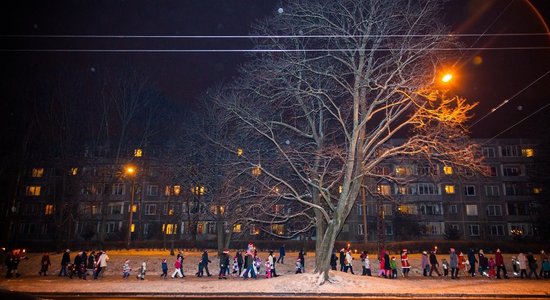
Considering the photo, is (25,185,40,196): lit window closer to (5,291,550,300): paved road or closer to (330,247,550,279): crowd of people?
(5,291,550,300): paved road

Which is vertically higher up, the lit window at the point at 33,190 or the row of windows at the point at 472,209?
the lit window at the point at 33,190

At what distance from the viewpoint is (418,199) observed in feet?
209

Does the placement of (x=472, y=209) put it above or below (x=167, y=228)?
above

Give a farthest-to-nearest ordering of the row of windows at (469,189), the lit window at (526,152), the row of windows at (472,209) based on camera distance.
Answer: the lit window at (526,152), the row of windows at (469,189), the row of windows at (472,209)

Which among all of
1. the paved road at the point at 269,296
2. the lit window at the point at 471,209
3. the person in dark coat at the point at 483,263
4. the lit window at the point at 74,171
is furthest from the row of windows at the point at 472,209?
the paved road at the point at 269,296

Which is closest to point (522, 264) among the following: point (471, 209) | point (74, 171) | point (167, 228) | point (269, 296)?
point (269, 296)

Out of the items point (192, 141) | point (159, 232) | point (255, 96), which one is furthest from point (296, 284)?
point (159, 232)

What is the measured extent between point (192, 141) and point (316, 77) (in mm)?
17628

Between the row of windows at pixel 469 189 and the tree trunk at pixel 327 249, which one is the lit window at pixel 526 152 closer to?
the row of windows at pixel 469 189

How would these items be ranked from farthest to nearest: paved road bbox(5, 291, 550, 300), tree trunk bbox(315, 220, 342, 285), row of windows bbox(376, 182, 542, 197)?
row of windows bbox(376, 182, 542, 197), tree trunk bbox(315, 220, 342, 285), paved road bbox(5, 291, 550, 300)

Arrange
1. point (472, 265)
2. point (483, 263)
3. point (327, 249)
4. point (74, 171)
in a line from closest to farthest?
point (327, 249), point (483, 263), point (472, 265), point (74, 171)

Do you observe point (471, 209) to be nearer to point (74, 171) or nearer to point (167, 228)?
point (167, 228)

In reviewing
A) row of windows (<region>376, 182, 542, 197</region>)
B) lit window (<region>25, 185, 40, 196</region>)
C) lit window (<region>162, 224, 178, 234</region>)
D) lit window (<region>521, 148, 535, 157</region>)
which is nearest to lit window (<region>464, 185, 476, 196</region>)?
row of windows (<region>376, 182, 542, 197</region>)

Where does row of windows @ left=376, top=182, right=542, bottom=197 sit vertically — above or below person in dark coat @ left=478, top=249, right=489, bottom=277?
above
